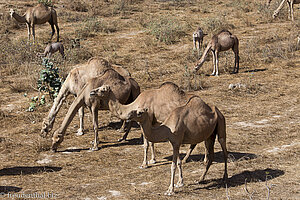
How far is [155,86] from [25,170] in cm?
706

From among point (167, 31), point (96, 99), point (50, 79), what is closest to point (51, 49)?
point (50, 79)

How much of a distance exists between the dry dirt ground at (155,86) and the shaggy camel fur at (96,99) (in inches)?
19.3

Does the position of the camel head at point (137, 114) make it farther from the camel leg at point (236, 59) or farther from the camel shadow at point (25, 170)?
the camel leg at point (236, 59)

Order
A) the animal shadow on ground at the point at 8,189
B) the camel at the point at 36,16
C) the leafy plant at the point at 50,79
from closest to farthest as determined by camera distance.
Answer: the animal shadow on ground at the point at 8,189 → the leafy plant at the point at 50,79 → the camel at the point at 36,16

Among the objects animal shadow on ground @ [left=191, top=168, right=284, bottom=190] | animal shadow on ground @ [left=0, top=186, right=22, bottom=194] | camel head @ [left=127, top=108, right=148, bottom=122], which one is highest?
camel head @ [left=127, top=108, right=148, bottom=122]

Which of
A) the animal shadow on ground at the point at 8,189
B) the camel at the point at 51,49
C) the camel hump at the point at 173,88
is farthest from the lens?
the camel at the point at 51,49

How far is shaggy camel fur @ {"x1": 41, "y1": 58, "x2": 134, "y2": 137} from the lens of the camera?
31.5ft

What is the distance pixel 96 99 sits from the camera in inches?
353

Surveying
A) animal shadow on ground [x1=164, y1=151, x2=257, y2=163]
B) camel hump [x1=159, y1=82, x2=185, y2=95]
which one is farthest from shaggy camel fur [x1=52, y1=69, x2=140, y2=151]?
animal shadow on ground [x1=164, y1=151, x2=257, y2=163]

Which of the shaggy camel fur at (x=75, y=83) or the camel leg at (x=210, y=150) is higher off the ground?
the shaggy camel fur at (x=75, y=83)

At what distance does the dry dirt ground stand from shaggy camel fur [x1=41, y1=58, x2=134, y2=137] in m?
0.40

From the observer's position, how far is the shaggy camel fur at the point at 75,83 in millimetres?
9594

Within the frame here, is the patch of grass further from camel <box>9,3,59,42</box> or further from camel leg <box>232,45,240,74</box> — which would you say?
camel <box>9,3,59,42</box>

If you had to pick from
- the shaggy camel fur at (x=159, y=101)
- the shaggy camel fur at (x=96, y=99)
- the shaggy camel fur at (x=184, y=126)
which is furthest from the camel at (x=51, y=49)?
the shaggy camel fur at (x=184, y=126)
